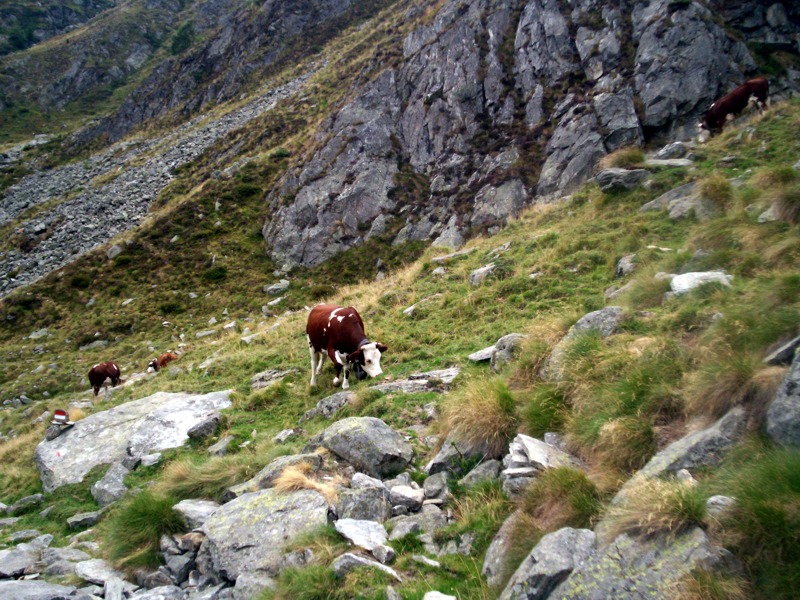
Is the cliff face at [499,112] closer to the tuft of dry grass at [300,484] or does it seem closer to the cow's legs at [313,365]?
the cow's legs at [313,365]

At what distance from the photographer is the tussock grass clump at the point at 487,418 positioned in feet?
21.1

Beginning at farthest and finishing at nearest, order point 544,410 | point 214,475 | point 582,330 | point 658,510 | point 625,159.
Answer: point 625,159 < point 214,475 < point 582,330 < point 544,410 < point 658,510

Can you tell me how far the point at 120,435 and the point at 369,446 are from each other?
8090 mm

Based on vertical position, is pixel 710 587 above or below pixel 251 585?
above

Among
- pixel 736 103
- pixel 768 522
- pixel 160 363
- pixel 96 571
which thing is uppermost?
pixel 736 103

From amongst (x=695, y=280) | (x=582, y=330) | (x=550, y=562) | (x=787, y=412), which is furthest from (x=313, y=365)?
(x=787, y=412)

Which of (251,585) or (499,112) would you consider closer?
(251,585)

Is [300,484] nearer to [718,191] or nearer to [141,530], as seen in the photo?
[141,530]

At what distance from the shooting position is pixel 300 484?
6570mm

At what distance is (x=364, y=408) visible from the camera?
9547 mm

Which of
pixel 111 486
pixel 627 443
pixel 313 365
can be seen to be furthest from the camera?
pixel 313 365

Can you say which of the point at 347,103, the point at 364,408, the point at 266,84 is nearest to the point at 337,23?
the point at 266,84

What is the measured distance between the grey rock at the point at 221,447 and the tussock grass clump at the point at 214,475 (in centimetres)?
142

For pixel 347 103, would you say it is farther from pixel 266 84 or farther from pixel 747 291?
pixel 747 291
